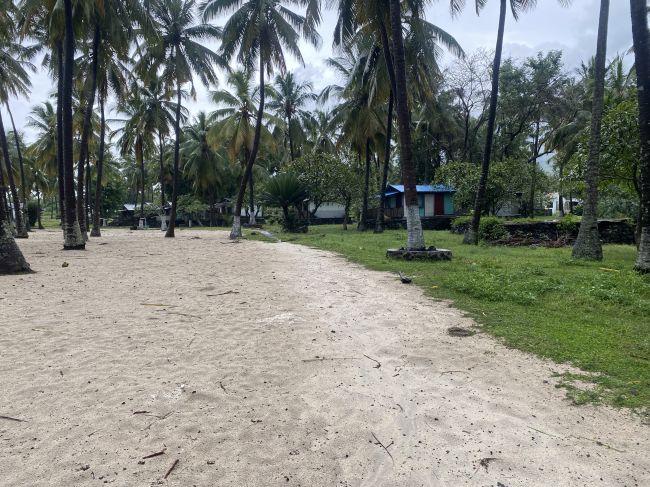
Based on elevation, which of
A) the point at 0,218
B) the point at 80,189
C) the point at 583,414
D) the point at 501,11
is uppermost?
the point at 501,11

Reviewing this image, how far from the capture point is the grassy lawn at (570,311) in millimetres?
3428

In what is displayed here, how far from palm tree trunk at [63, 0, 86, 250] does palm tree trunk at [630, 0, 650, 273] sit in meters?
14.8

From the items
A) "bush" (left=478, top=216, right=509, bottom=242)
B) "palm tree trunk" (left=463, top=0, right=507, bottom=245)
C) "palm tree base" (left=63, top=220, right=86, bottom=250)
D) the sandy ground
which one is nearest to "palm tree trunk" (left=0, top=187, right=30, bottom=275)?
the sandy ground

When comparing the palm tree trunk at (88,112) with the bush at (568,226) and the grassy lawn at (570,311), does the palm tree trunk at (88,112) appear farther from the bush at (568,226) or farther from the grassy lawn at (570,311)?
the bush at (568,226)

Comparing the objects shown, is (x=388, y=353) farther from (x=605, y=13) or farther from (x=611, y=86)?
(x=611, y=86)

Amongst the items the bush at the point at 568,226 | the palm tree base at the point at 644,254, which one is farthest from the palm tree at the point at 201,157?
the palm tree base at the point at 644,254

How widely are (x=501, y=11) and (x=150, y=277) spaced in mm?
13394

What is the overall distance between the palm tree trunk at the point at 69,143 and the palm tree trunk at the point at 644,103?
14820 millimetres

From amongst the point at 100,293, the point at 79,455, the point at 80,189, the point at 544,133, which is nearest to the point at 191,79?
the point at 80,189

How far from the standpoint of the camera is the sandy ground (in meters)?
2.35

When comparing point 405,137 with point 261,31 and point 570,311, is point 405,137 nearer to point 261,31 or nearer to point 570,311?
point 570,311

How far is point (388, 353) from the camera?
417cm

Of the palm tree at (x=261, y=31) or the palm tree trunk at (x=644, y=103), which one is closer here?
the palm tree trunk at (x=644, y=103)

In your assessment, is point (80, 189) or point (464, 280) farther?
point (80, 189)
